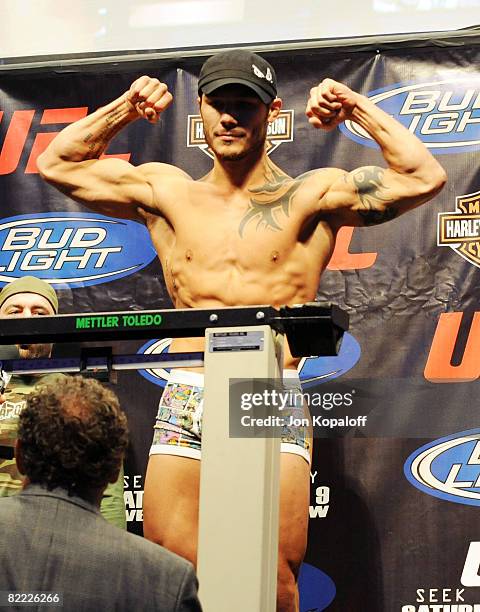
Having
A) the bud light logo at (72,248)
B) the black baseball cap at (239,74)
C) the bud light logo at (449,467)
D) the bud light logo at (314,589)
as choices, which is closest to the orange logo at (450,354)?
the bud light logo at (449,467)

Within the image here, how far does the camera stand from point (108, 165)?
412 cm

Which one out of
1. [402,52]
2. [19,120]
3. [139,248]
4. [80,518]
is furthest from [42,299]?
[80,518]

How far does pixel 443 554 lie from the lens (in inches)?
150

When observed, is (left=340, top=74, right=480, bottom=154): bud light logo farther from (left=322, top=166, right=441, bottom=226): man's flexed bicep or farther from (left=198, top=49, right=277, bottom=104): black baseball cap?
(left=198, top=49, right=277, bottom=104): black baseball cap

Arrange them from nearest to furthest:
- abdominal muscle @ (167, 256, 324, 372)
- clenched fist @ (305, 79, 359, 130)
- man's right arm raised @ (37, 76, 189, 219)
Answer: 1. abdominal muscle @ (167, 256, 324, 372)
2. clenched fist @ (305, 79, 359, 130)
3. man's right arm raised @ (37, 76, 189, 219)

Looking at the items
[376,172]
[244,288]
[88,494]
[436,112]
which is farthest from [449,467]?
[88,494]

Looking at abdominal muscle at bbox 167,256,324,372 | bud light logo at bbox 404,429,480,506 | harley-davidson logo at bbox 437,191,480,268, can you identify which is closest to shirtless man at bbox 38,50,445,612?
abdominal muscle at bbox 167,256,324,372

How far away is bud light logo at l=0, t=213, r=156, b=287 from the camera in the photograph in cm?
428

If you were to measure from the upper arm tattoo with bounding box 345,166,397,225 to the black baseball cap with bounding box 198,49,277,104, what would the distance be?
0.43 meters

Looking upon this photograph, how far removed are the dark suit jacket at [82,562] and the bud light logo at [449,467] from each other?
2.23m

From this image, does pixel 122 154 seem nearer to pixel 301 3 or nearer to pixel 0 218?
pixel 0 218

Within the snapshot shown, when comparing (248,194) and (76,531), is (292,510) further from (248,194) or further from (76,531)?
(76,531)

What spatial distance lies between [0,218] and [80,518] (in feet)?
9.35

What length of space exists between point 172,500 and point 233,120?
129cm
